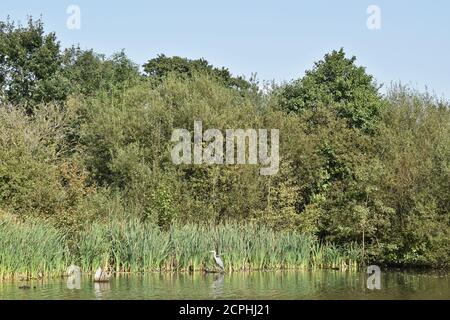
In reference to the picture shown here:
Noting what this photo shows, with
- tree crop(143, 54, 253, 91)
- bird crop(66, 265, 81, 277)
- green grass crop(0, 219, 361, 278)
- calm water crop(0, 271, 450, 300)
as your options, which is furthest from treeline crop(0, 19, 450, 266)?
tree crop(143, 54, 253, 91)

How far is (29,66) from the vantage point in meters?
35.5

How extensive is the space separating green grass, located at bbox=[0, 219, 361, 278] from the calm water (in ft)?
2.71

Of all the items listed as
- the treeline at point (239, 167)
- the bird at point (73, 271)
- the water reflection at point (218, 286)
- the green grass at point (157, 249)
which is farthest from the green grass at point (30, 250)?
the water reflection at point (218, 286)

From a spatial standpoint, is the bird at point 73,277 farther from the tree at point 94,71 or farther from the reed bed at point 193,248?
the tree at point 94,71

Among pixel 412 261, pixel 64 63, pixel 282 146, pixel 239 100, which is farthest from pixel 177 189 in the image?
pixel 64 63

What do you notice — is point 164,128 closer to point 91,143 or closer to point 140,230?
point 91,143

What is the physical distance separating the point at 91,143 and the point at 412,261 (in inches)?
592

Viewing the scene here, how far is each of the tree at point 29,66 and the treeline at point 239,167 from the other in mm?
74

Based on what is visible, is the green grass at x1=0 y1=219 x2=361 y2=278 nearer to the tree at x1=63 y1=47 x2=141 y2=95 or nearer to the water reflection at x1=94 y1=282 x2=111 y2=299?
the water reflection at x1=94 y1=282 x2=111 y2=299

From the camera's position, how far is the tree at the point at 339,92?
2992 cm

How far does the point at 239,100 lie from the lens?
32.2 metres

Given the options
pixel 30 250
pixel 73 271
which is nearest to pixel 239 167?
pixel 73 271

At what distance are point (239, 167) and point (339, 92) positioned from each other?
6877 millimetres

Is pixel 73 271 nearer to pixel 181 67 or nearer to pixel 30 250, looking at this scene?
pixel 30 250
